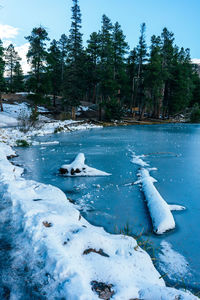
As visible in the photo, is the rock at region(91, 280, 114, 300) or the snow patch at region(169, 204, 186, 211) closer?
the rock at region(91, 280, 114, 300)

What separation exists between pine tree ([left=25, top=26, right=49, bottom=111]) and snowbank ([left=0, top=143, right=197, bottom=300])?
2435 centimetres

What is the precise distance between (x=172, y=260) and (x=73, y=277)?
6.01ft

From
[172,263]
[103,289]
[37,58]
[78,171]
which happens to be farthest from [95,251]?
[37,58]

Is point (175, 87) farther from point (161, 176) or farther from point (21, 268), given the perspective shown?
point (21, 268)

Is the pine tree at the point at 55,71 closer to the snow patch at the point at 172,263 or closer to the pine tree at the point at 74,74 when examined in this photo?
the pine tree at the point at 74,74

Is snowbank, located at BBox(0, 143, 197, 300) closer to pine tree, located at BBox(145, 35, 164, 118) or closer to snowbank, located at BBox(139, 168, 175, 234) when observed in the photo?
snowbank, located at BBox(139, 168, 175, 234)

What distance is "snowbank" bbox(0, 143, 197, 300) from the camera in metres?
1.98

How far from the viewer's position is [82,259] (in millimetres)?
2369

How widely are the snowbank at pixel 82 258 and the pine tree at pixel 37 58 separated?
2435 cm

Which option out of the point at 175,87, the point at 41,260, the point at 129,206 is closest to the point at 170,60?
the point at 175,87

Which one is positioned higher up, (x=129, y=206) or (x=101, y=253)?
(x=101, y=253)

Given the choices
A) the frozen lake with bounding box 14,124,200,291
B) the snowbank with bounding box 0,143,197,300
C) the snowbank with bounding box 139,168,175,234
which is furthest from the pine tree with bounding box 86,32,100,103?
the snowbank with bounding box 0,143,197,300

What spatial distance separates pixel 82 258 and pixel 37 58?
2700 centimetres

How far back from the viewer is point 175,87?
38281 mm
